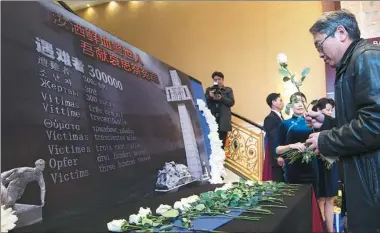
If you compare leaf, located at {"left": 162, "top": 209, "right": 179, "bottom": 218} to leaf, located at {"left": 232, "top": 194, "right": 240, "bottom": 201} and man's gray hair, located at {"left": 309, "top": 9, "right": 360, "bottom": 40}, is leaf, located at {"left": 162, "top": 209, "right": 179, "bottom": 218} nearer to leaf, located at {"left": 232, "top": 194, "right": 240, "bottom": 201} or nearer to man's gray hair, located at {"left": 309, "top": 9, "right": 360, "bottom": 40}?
leaf, located at {"left": 232, "top": 194, "right": 240, "bottom": 201}

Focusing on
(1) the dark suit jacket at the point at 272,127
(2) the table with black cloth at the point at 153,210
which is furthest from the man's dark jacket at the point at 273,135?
(2) the table with black cloth at the point at 153,210

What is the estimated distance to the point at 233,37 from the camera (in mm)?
8031

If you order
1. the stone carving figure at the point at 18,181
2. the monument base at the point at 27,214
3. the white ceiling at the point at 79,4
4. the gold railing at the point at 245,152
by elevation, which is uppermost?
the white ceiling at the point at 79,4

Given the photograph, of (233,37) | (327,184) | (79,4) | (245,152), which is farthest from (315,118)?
(79,4)

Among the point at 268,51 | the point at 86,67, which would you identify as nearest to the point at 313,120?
the point at 86,67

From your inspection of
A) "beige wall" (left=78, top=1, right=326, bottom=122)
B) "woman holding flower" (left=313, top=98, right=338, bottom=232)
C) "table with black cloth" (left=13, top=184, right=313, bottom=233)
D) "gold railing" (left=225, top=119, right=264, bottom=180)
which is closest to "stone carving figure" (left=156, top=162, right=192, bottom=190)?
"table with black cloth" (left=13, top=184, right=313, bottom=233)

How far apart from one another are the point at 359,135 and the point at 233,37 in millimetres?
6854

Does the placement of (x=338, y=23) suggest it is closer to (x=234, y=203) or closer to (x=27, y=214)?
(x=234, y=203)

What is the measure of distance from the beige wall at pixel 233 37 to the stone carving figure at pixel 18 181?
6.69m

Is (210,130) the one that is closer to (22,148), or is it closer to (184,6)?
(22,148)

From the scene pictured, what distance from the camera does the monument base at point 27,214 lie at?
1088mm

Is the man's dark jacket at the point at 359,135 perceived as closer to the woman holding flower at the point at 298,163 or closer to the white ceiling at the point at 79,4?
the woman holding flower at the point at 298,163

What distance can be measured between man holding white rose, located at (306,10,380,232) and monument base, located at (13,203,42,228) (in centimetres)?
114

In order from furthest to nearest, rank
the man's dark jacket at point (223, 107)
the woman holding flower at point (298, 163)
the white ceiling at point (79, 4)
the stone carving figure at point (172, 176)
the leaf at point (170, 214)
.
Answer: the white ceiling at point (79, 4) < the man's dark jacket at point (223, 107) < the woman holding flower at point (298, 163) < the stone carving figure at point (172, 176) < the leaf at point (170, 214)
